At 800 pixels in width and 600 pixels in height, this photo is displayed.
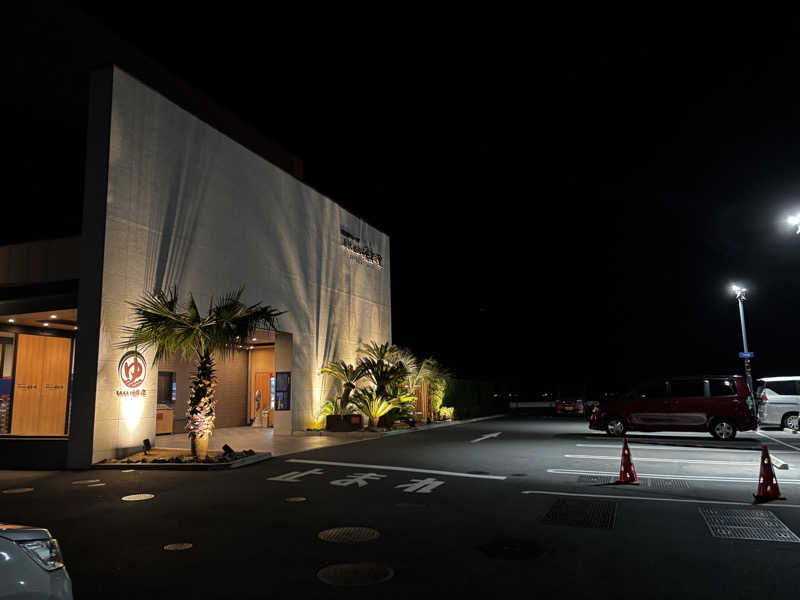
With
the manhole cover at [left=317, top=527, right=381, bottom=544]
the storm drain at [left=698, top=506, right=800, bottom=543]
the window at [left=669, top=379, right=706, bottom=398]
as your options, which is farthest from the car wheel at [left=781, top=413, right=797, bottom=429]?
the manhole cover at [left=317, top=527, right=381, bottom=544]

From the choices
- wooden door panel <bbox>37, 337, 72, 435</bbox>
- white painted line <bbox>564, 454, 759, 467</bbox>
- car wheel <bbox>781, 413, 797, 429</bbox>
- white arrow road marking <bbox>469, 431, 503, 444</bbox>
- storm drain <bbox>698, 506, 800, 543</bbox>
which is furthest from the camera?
car wheel <bbox>781, 413, 797, 429</bbox>

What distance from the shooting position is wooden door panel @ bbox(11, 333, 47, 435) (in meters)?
17.3

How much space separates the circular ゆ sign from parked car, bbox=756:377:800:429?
23635 millimetres

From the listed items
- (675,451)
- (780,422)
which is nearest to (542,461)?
(675,451)

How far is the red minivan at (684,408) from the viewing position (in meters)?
17.5

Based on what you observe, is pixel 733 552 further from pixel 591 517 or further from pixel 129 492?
pixel 129 492

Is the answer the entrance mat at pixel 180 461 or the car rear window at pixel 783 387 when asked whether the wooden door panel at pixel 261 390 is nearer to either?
the entrance mat at pixel 180 461

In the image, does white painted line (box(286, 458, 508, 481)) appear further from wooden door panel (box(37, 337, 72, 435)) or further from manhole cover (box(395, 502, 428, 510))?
wooden door panel (box(37, 337, 72, 435))

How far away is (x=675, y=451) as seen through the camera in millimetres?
14547

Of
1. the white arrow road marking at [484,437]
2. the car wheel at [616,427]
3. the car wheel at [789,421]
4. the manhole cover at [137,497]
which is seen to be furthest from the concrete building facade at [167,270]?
the car wheel at [789,421]

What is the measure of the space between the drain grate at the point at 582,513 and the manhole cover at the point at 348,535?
2.26 metres

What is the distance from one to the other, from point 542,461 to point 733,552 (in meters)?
7.01

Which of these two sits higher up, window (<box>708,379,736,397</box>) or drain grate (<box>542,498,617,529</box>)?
window (<box>708,379,736,397</box>)

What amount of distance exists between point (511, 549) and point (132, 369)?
11010 millimetres
